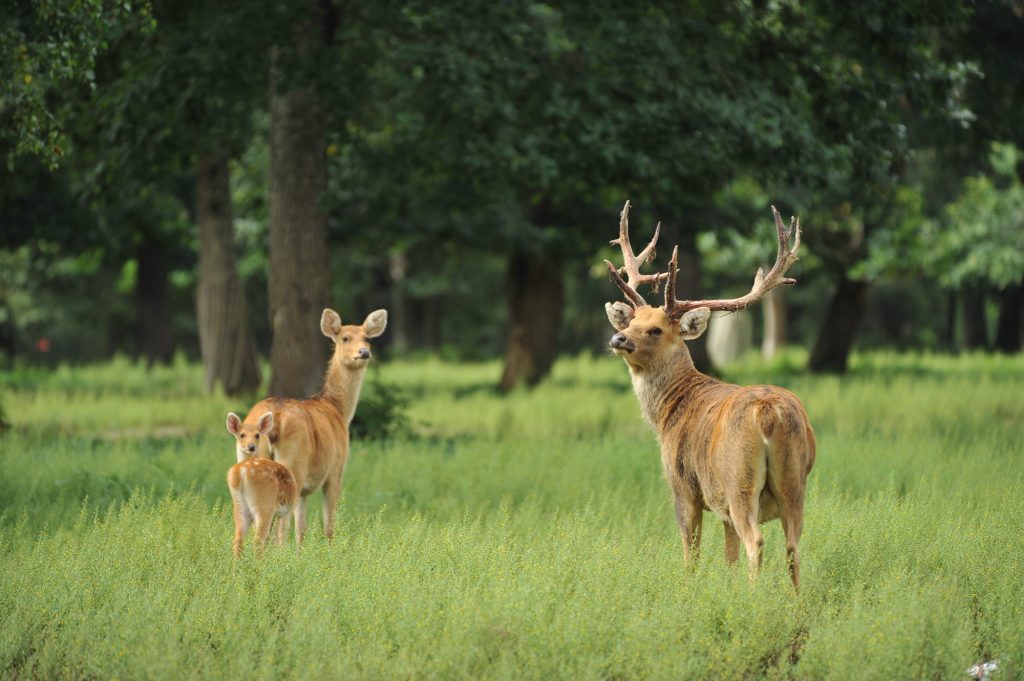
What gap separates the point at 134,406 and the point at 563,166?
7.42 meters

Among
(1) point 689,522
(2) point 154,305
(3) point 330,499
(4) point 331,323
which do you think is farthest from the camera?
(2) point 154,305

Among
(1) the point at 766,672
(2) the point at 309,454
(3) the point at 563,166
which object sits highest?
(3) the point at 563,166

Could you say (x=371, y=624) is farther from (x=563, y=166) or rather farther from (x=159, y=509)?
(x=563, y=166)

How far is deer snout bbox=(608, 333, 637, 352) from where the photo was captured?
24.6ft

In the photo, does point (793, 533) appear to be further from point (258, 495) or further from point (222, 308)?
point (222, 308)

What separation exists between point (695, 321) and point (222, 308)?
1397cm

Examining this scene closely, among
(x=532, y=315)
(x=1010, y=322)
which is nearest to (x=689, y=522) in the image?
(x=532, y=315)

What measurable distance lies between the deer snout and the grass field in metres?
1.09

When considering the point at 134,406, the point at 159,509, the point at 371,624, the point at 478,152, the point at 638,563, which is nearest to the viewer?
the point at 371,624

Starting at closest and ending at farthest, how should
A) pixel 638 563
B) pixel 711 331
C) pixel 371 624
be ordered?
pixel 371 624 < pixel 638 563 < pixel 711 331

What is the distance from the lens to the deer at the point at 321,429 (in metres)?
8.30

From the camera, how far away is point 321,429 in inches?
341

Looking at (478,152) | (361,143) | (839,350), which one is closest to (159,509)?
(478,152)

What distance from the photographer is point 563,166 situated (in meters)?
14.5
